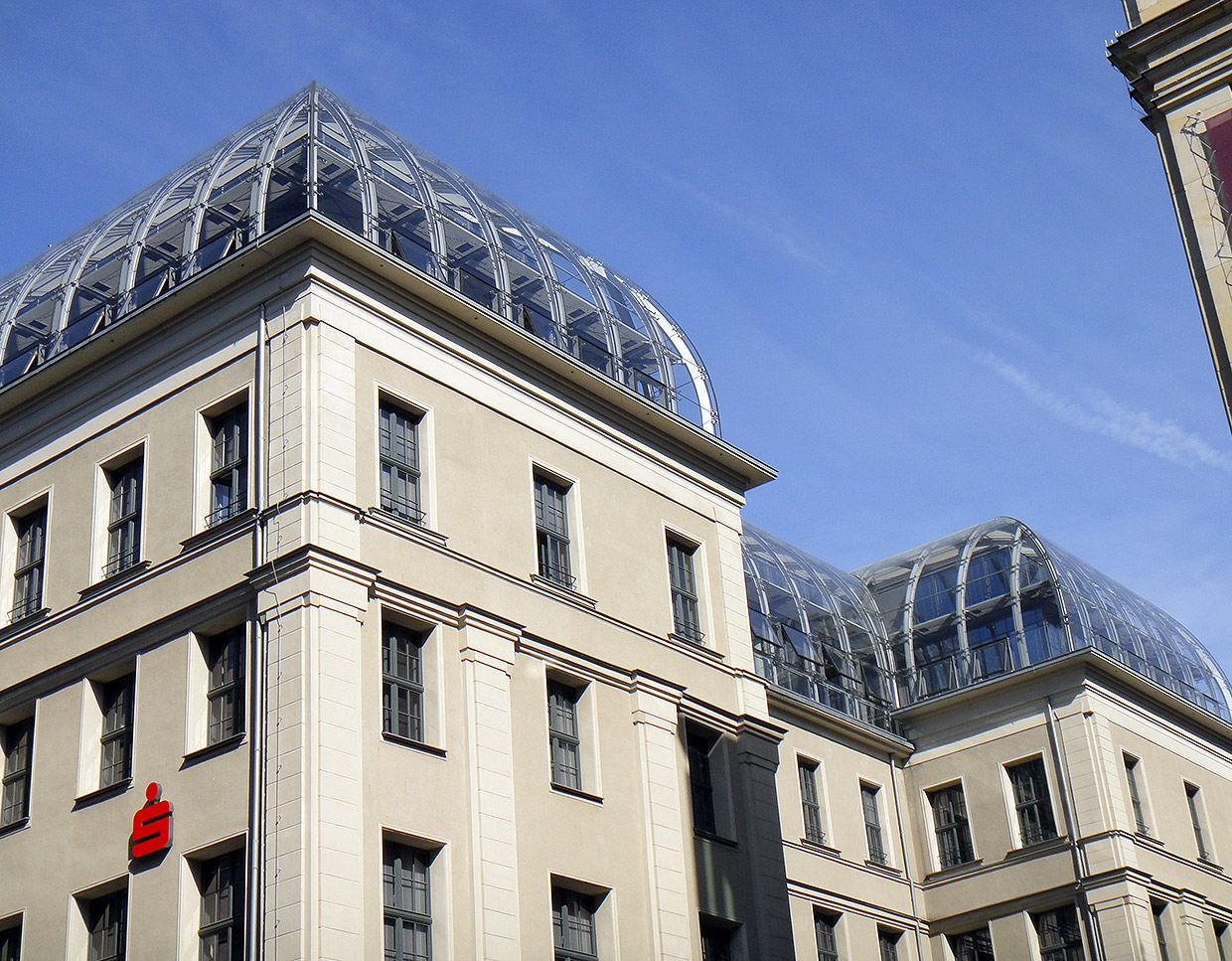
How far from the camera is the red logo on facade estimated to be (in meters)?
25.1

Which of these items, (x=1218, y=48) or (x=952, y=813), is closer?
(x=1218, y=48)

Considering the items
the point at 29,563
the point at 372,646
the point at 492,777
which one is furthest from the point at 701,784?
the point at 29,563

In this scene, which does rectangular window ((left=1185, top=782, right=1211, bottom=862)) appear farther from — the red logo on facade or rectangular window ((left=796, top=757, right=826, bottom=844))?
the red logo on facade

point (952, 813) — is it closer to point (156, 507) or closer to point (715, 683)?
point (715, 683)

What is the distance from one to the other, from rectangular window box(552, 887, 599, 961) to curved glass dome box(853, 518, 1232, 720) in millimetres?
20838

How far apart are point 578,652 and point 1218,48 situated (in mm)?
15136

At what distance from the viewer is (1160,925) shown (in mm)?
42656

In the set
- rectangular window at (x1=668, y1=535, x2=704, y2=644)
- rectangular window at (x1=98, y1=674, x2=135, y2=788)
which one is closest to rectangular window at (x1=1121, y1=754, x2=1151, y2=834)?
rectangular window at (x1=668, y1=535, x2=704, y2=644)

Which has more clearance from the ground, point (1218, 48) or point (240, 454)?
point (1218, 48)

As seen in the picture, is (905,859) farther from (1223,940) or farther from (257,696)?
(257,696)

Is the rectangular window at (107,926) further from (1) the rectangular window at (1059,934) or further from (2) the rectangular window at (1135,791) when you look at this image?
(2) the rectangular window at (1135,791)

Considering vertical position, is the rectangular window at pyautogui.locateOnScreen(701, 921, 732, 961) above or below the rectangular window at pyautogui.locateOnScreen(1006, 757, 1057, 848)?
below

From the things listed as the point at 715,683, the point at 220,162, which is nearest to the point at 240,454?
the point at 220,162

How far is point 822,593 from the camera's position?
158ft
